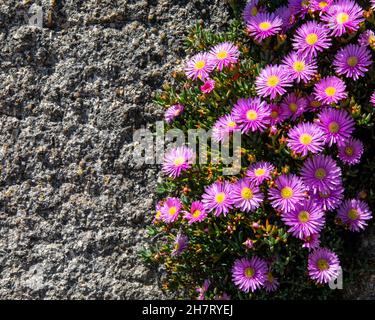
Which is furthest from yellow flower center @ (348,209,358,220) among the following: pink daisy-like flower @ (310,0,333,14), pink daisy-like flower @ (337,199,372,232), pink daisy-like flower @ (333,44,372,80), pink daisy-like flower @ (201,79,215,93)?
pink daisy-like flower @ (310,0,333,14)

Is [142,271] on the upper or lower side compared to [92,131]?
lower

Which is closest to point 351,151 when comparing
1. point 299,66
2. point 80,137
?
point 299,66

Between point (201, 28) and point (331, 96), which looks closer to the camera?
point (331, 96)

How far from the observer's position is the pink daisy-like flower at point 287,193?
276 centimetres

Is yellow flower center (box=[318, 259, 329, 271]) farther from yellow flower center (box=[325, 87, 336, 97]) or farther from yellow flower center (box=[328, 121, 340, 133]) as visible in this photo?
yellow flower center (box=[325, 87, 336, 97])

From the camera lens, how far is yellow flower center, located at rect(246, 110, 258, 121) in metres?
2.86

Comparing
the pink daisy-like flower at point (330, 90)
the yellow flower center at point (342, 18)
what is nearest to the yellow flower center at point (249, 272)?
the pink daisy-like flower at point (330, 90)

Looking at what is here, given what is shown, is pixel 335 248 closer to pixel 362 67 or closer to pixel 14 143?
pixel 362 67

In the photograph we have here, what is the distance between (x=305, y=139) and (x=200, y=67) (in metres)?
0.62

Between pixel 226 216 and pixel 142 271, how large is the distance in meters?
0.54

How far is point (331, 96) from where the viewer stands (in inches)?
113

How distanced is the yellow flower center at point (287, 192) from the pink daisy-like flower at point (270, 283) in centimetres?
32

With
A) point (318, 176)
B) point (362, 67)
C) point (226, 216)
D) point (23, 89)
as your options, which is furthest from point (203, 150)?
point (23, 89)

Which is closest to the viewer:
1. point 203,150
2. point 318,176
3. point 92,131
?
point 318,176
